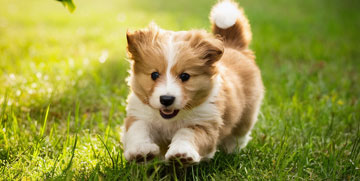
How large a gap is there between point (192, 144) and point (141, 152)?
1.07 ft

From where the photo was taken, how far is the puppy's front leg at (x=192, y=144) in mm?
2586

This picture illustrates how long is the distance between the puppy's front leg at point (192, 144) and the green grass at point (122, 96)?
0.49 ft

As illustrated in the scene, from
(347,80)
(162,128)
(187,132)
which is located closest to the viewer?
(187,132)

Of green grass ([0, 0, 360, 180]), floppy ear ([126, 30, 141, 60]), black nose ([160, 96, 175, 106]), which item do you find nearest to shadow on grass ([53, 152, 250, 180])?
green grass ([0, 0, 360, 180])

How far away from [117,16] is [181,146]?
7.05 meters

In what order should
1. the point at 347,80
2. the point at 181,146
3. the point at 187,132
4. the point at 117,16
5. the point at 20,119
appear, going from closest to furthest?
the point at 181,146 < the point at 187,132 < the point at 20,119 < the point at 347,80 < the point at 117,16

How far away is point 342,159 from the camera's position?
320 centimetres

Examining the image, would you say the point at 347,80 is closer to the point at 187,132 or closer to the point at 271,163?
the point at 271,163

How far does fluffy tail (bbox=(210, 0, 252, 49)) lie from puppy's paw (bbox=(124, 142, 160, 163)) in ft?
4.87

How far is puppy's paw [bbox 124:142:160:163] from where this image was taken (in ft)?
8.77

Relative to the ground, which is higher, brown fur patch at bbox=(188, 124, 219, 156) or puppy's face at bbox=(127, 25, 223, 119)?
puppy's face at bbox=(127, 25, 223, 119)

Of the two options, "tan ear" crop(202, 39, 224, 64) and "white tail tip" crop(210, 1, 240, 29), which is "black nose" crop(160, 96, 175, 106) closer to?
"tan ear" crop(202, 39, 224, 64)

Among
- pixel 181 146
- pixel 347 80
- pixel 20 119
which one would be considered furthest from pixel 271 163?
pixel 347 80

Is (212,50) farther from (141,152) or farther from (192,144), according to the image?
(141,152)
